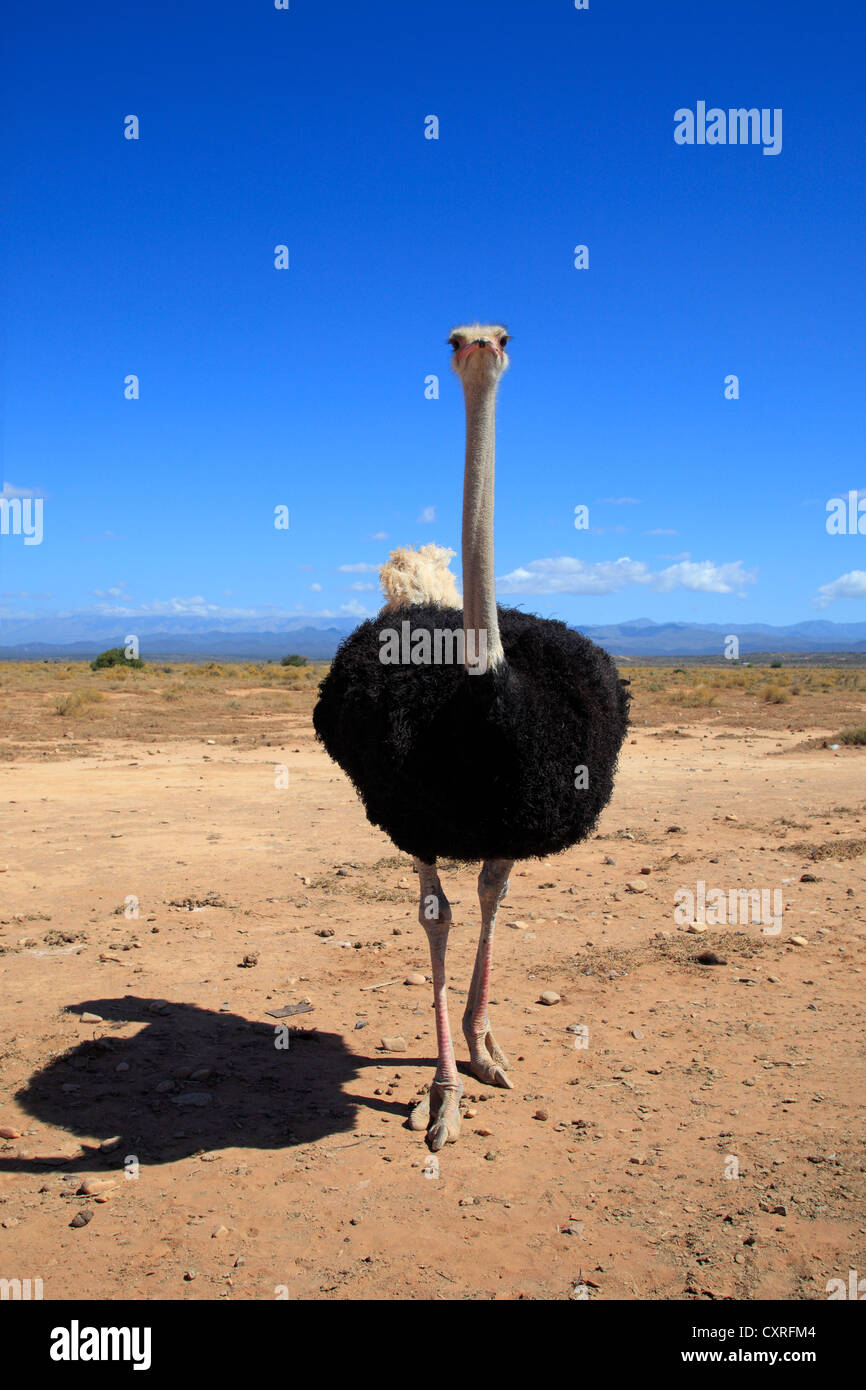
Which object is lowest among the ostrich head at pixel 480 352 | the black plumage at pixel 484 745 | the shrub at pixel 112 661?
the black plumage at pixel 484 745

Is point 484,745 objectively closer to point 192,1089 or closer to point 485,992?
point 485,992

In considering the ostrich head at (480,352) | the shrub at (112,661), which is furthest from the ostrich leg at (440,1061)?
the shrub at (112,661)

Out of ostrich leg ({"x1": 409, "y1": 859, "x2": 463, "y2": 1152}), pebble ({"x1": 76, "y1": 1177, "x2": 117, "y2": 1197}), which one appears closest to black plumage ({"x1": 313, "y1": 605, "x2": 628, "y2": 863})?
ostrich leg ({"x1": 409, "y1": 859, "x2": 463, "y2": 1152})

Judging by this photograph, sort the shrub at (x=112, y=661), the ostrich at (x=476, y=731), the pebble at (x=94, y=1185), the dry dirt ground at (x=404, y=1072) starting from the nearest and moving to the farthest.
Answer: the dry dirt ground at (x=404, y=1072)
the pebble at (x=94, y=1185)
the ostrich at (x=476, y=731)
the shrub at (x=112, y=661)

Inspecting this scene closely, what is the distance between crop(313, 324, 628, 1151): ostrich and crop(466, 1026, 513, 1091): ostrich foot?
11 millimetres

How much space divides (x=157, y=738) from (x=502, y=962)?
46.2ft

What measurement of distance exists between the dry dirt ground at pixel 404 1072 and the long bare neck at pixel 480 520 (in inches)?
85.8

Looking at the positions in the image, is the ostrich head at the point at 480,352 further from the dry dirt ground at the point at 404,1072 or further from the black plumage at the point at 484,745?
the dry dirt ground at the point at 404,1072

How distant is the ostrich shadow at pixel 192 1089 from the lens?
427 cm

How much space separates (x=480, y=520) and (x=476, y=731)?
0.86 metres

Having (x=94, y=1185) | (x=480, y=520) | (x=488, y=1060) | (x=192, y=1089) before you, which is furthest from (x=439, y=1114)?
(x=480, y=520)

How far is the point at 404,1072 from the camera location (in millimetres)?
5012

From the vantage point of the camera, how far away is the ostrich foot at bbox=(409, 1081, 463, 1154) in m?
4.28

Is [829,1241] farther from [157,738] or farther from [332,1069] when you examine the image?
[157,738]
